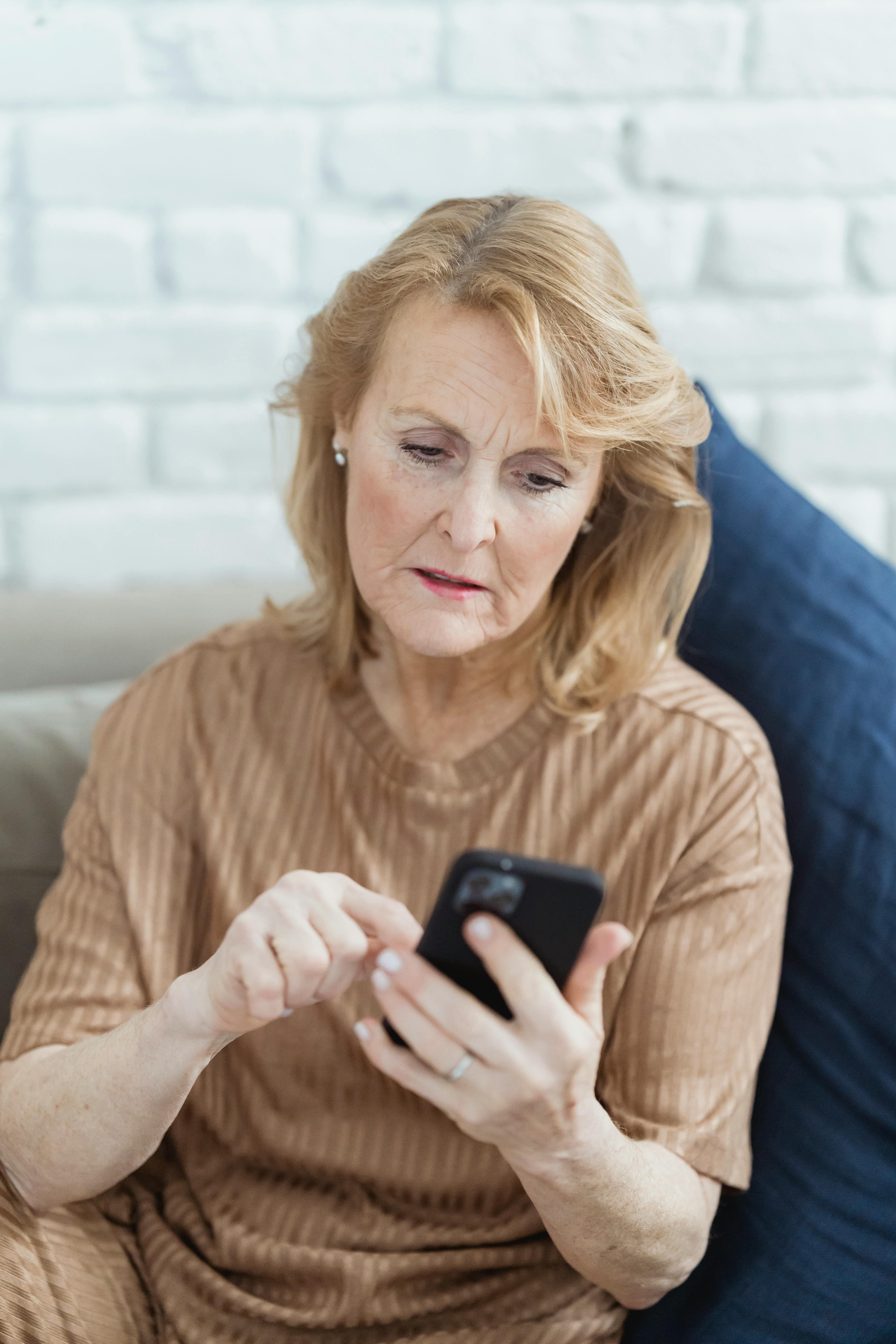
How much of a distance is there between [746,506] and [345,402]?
43 cm

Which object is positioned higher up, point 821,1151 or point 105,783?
point 105,783

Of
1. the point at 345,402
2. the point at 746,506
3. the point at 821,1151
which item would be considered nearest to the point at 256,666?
the point at 345,402

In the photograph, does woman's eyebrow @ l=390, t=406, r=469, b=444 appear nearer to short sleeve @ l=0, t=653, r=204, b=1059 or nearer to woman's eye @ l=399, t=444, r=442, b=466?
woman's eye @ l=399, t=444, r=442, b=466

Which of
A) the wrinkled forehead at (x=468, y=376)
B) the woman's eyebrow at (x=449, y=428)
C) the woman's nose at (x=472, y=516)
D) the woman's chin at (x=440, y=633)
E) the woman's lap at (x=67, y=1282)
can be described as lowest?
the woman's lap at (x=67, y=1282)

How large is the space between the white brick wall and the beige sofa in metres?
0.18

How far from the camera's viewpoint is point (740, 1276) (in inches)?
40.6

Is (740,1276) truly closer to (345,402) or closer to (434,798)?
(434,798)

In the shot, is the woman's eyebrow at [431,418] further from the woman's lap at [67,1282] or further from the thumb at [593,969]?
the woman's lap at [67,1282]

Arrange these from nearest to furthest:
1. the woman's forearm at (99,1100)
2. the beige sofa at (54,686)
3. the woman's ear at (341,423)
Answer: the woman's forearm at (99,1100) < the woman's ear at (341,423) < the beige sofa at (54,686)

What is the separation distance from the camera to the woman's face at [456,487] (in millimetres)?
964

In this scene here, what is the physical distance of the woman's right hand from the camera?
2.60 ft

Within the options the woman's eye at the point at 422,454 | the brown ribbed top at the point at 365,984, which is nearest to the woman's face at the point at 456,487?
the woman's eye at the point at 422,454

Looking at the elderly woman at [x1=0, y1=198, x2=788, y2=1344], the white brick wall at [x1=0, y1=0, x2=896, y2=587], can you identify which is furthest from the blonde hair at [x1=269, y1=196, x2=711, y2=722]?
the white brick wall at [x1=0, y1=0, x2=896, y2=587]

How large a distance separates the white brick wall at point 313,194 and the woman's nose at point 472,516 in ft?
1.92
